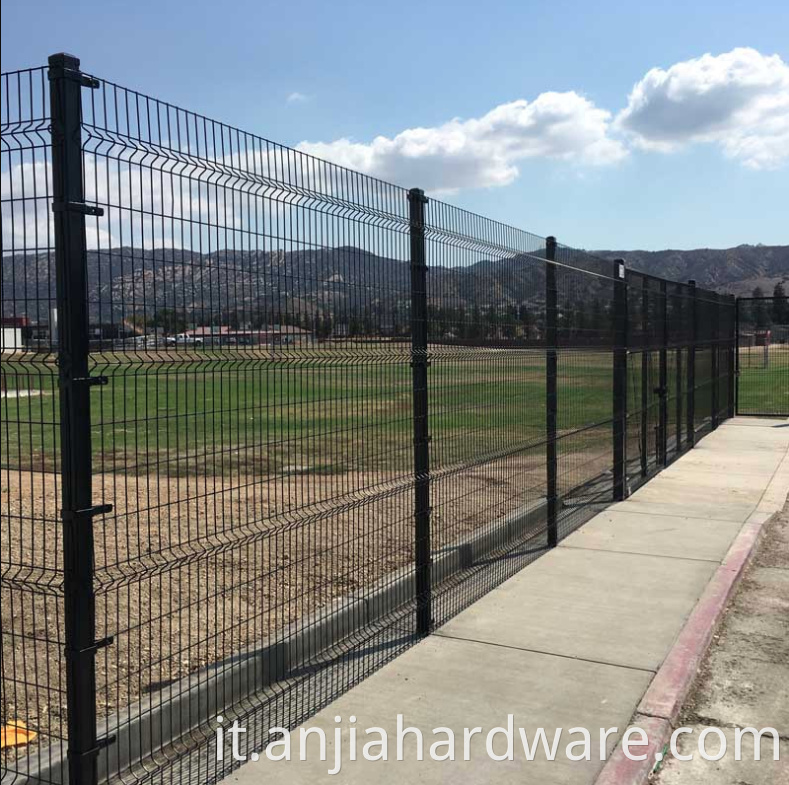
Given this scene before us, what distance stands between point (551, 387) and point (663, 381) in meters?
4.74

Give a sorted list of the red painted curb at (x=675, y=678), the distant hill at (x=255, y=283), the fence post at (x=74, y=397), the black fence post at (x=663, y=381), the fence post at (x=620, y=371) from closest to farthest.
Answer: the fence post at (x=74, y=397) < the distant hill at (x=255, y=283) < the red painted curb at (x=675, y=678) < the fence post at (x=620, y=371) < the black fence post at (x=663, y=381)

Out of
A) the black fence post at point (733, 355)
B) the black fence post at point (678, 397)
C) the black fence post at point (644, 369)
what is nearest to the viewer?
the black fence post at point (644, 369)

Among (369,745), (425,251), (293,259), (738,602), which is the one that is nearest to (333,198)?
(293,259)

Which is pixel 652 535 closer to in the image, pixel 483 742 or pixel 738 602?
pixel 738 602

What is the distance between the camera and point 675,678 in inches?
198

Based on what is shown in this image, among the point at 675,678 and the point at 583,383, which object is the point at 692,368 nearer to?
the point at 583,383

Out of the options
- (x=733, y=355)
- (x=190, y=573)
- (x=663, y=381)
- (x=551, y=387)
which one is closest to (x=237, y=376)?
(x=190, y=573)

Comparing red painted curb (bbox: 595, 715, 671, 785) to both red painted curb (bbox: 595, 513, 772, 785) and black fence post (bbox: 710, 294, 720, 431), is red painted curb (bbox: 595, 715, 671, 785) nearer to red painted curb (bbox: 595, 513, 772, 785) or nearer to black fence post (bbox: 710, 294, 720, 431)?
red painted curb (bbox: 595, 513, 772, 785)

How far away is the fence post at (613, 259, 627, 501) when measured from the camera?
9.88m

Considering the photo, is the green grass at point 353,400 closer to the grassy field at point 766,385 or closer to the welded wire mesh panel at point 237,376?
the welded wire mesh panel at point 237,376

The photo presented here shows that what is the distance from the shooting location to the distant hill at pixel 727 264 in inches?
6043

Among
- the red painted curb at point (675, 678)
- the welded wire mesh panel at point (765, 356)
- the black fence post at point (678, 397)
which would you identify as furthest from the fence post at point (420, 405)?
the welded wire mesh panel at point (765, 356)

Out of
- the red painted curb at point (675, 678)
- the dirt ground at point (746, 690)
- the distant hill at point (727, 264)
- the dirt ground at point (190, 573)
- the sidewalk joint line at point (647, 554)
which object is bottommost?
the dirt ground at point (746, 690)

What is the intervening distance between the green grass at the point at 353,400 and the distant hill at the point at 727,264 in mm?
144895
